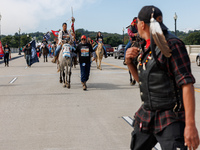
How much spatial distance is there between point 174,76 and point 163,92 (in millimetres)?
156

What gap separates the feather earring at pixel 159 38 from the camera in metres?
2.71

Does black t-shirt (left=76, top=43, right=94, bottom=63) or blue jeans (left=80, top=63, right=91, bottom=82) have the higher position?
black t-shirt (left=76, top=43, right=94, bottom=63)

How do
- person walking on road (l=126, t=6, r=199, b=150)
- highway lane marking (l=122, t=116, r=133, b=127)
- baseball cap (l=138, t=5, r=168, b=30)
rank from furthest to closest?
highway lane marking (l=122, t=116, r=133, b=127), baseball cap (l=138, t=5, r=168, b=30), person walking on road (l=126, t=6, r=199, b=150)

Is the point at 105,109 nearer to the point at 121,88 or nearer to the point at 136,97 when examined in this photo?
the point at 136,97

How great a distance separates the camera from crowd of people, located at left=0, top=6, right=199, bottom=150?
2713 mm

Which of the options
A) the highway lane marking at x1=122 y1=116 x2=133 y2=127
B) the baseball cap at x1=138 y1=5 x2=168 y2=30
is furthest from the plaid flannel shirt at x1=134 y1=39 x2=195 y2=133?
the highway lane marking at x1=122 y1=116 x2=133 y2=127

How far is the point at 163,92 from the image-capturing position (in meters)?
2.86

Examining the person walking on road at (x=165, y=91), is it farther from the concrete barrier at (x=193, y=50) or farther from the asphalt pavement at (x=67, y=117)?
the concrete barrier at (x=193, y=50)

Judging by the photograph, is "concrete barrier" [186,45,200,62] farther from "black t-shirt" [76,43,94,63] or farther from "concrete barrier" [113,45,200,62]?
"black t-shirt" [76,43,94,63]

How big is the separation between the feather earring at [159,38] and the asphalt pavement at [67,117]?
3145mm

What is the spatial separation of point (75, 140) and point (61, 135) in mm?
468

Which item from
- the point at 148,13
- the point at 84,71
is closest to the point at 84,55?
the point at 84,71

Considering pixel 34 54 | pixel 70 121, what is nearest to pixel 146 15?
pixel 70 121

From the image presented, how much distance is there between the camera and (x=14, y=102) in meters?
10.5
